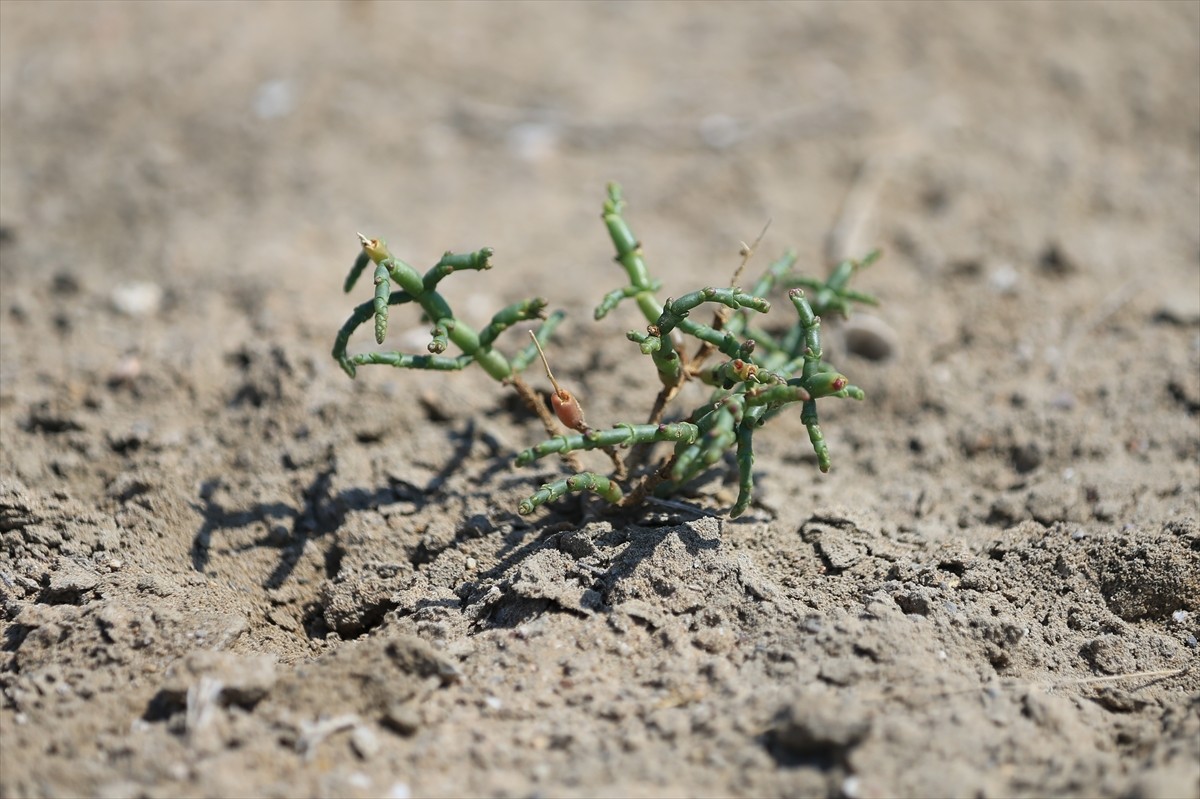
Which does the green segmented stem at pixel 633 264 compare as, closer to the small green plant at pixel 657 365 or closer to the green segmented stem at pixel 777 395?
the small green plant at pixel 657 365

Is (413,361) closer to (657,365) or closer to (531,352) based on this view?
(531,352)

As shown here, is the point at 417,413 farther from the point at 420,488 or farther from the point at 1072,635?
the point at 1072,635

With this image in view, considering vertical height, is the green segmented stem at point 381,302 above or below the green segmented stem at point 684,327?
below

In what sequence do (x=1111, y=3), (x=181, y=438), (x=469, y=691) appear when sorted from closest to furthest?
(x=469, y=691)
(x=181, y=438)
(x=1111, y=3)

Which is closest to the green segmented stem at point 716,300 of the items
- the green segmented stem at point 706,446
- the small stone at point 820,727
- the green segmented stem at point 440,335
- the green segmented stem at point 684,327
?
the green segmented stem at point 684,327

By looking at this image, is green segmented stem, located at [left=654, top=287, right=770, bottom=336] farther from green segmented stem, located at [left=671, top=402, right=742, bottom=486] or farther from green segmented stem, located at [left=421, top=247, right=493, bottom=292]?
green segmented stem, located at [left=421, top=247, right=493, bottom=292]

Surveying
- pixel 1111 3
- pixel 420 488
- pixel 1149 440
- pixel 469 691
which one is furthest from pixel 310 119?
pixel 1111 3
